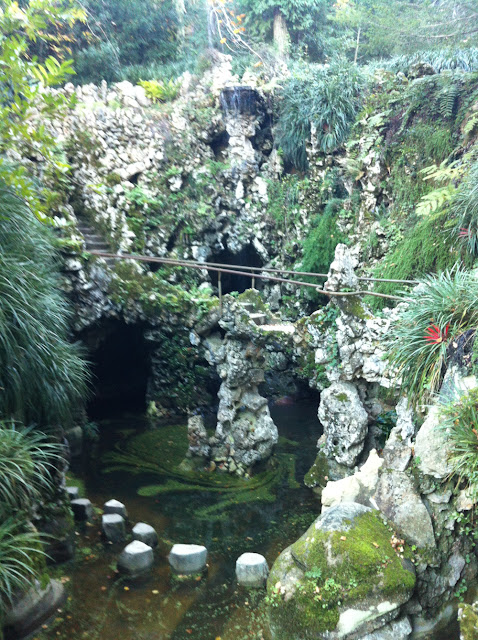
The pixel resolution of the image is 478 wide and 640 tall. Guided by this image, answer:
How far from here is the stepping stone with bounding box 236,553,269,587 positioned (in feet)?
15.7

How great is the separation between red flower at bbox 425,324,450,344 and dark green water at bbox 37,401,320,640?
Answer: 109 inches

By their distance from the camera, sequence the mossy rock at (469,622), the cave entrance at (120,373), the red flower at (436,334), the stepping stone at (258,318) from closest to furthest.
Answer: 1. the mossy rock at (469,622)
2. the red flower at (436,334)
3. the stepping stone at (258,318)
4. the cave entrance at (120,373)

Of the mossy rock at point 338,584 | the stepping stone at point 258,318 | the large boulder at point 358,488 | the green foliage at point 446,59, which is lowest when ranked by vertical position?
the mossy rock at point 338,584

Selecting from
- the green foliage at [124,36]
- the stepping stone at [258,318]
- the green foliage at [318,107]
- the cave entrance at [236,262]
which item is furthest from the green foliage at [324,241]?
the green foliage at [124,36]

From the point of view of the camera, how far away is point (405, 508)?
13.4 ft

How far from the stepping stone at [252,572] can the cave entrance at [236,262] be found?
7252mm

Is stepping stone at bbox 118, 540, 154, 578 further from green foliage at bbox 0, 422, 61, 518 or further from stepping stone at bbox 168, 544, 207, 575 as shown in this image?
green foliage at bbox 0, 422, 61, 518

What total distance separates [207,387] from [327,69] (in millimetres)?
8090

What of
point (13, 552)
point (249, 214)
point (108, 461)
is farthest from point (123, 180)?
point (13, 552)

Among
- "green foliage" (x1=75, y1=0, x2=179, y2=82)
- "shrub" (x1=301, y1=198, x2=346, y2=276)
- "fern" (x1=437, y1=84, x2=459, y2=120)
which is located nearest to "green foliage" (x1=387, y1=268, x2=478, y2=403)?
"fern" (x1=437, y1=84, x2=459, y2=120)

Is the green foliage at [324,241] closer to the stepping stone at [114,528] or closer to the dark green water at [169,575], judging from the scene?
the dark green water at [169,575]

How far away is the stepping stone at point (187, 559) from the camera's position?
195 inches

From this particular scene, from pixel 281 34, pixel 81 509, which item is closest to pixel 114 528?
pixel 81 509

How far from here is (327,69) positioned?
1195cm
